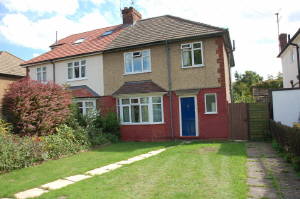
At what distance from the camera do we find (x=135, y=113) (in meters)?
15.3

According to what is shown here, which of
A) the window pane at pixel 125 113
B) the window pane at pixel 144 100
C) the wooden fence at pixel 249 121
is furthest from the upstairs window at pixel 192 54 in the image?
the window pane at pixel 125 113

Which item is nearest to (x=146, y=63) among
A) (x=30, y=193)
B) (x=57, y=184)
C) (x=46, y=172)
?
(x=46, y=172)

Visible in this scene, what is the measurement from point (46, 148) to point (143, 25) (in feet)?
36.1

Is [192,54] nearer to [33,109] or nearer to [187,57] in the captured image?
[187,57]

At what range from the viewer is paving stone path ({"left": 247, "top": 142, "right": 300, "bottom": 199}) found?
4.95 metres

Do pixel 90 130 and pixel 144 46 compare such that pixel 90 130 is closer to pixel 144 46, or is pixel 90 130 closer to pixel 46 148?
pixel 46 148

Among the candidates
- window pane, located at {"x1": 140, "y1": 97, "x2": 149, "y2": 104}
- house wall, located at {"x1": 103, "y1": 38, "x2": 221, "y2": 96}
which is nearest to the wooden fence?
house wall, located at {"x1": 103, "y1": 38, "x2": 221, "y2": 96}

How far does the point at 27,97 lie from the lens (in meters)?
12.2

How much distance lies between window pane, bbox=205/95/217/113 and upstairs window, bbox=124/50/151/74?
386cm

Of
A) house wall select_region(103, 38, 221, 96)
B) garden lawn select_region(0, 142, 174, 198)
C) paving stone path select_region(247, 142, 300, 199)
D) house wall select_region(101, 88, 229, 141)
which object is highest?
house wall select_region(103, 38, 221, 96)

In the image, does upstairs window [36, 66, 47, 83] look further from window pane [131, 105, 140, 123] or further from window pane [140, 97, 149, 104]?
window pane [140, 97, 149, 104]

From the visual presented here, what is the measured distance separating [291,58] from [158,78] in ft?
38.9

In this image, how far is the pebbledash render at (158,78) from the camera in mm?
13609

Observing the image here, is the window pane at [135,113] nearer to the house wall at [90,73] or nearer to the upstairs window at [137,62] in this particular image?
the upstairs window at [137,62]
